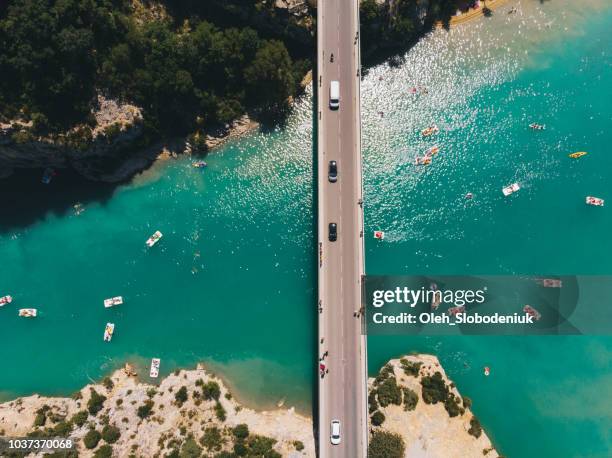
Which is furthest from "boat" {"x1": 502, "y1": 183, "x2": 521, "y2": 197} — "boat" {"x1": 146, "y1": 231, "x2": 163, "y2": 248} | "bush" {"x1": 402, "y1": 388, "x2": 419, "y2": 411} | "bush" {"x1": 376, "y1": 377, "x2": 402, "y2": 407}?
"boat" {"x1": 146, "y1": 231, "x2": 163, "y2": 248}

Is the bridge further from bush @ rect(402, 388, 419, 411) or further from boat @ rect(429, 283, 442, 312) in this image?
boat @ rect(429, 283, 442, 312)

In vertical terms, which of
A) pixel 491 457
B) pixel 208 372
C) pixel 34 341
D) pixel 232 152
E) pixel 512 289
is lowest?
pixel 491 457

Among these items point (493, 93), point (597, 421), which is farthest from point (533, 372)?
point (493, 93)

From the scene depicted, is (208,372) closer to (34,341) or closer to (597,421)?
(34,341)

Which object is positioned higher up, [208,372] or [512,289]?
[512,289]

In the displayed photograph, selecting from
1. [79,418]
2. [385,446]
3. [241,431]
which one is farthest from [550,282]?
[79,418]

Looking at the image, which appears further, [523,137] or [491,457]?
[523,137]

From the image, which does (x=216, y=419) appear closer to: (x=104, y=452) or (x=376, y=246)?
(x=104, y=452)
